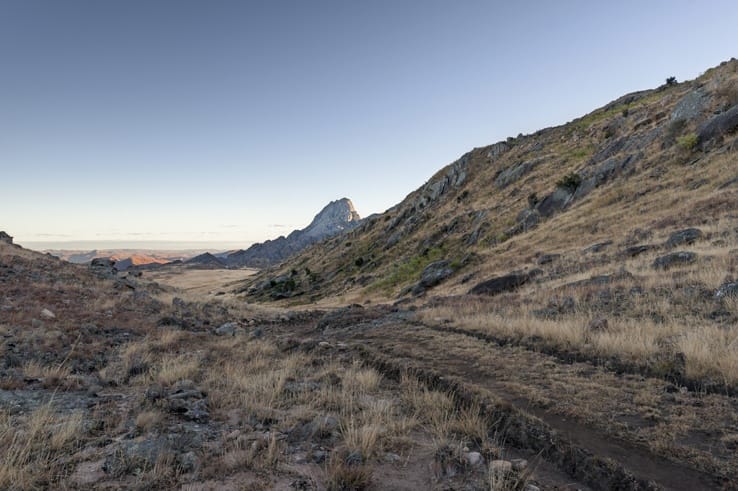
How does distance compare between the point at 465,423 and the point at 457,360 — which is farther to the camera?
the point at 457,360

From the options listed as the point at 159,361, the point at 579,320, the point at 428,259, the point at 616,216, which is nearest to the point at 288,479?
the point at 159,361

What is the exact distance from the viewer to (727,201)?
19.3 m

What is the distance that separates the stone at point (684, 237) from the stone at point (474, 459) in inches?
683

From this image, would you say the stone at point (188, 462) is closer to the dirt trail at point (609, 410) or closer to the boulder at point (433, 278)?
the dirt trail at point (609, 410)

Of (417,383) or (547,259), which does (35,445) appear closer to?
(417,383)

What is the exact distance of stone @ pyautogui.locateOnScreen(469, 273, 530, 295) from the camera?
19.7 meters

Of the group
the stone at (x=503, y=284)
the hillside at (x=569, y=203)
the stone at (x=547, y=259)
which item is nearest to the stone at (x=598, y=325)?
the hillside at (x=569, y=203)

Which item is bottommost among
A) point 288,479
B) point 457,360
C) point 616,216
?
point 457,360

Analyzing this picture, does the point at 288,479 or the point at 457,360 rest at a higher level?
the point at 288,479

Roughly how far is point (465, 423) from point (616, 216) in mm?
27199

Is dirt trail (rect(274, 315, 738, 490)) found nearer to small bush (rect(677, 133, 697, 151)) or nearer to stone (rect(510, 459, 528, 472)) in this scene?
stone (rect(510, 459, 528, 472))

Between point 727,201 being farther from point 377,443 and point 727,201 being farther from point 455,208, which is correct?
point 455,208

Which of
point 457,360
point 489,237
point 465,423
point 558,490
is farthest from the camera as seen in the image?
point 489,237

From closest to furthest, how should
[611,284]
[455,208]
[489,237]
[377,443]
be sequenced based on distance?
[377,443]
[611,284]
[489,237]
[455,208]
